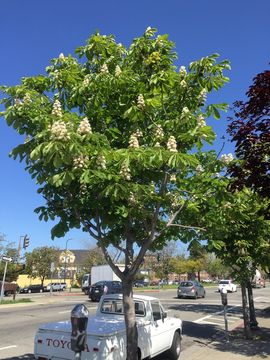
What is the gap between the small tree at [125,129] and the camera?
20.9 feet

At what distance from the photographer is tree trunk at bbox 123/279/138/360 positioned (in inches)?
283

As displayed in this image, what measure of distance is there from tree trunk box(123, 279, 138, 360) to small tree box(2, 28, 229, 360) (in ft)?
0.05

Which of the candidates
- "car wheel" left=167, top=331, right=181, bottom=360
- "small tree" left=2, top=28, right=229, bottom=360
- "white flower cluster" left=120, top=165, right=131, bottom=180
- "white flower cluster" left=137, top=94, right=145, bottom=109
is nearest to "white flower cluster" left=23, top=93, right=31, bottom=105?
"small tree" left=2, top=28, right=229, bottom=360

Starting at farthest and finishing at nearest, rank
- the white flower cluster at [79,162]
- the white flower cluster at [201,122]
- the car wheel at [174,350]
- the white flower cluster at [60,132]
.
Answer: the car wheel at [174,350], the white flower cluster at [201,122], the white flower cluster at [79,162], the white flower cluster at [60,132]

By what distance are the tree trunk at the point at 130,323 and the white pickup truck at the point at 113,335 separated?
0.61 meters

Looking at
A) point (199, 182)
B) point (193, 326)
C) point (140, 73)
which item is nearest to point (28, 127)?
point (140, 73)

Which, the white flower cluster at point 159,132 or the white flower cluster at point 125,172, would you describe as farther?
the white flower cluster at point 159,132

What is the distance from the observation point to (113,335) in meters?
7.87

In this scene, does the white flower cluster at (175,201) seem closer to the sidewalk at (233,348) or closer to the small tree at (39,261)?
the sidewalk at (233,348)

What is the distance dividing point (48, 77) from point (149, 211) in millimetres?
2839

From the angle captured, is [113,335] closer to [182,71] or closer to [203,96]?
[203,96]

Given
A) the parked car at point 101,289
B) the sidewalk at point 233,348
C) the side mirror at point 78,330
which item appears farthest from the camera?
the parked car at point 101,289

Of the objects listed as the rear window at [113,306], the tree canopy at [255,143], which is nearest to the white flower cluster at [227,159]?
the tree canopy at [255,143]

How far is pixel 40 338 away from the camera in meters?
8.34
